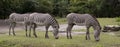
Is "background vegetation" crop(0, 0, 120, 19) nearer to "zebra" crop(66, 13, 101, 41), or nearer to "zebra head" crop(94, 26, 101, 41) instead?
"zebra" crop(66, 13, 101, 41)

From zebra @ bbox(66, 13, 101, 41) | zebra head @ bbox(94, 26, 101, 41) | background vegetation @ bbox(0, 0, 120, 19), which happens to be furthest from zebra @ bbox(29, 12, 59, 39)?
background vegetation @ bbox(0, 0, 120, 19)

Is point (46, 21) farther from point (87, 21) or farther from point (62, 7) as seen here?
point (62, 7)

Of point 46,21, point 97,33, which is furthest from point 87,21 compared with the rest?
point 46,21

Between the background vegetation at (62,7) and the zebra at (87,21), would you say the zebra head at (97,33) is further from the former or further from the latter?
the background vegetation at (62,7)

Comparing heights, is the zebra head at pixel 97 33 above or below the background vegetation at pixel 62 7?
below

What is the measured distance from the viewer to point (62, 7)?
60.4m

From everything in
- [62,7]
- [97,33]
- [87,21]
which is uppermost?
[62,7]

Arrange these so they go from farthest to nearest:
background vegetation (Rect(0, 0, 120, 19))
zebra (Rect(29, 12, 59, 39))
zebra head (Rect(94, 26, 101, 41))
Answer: background vegetation (Rect(0, 0, 120, 19)), zebra (Rect(29, 12, 59, 39)), zebra head (Rect(94, 26, 101, 41))

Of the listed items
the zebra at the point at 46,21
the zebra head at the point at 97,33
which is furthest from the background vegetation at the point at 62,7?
the zebra head at the point at 97,33

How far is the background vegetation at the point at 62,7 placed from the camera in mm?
44281

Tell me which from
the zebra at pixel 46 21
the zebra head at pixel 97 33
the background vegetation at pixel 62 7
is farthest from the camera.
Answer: the background vegetation at pixel 62 7

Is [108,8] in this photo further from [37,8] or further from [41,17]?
[41,17]

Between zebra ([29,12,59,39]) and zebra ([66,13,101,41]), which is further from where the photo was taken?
zebra ([29,12,59,39])

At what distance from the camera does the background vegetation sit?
44281 millimetres
